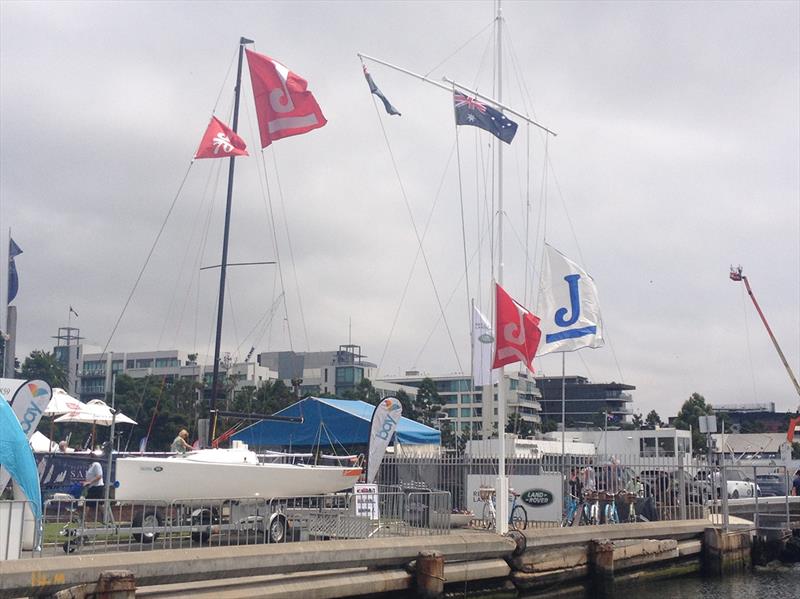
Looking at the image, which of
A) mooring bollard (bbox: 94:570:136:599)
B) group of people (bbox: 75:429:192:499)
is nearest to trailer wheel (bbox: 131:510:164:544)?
group of people (bbox: 75:429:192:499)

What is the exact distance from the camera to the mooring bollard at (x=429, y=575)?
59.9 feet

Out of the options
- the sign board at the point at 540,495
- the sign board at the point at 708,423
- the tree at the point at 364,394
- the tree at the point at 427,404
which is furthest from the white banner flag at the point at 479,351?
the tree at the point at 427,404

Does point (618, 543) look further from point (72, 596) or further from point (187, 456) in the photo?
point (72, 596)

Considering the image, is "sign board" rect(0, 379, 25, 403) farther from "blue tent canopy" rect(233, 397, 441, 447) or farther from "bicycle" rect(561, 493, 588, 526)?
"bicycle" rect(561, 493, 588, 526)

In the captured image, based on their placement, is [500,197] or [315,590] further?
[500,197]

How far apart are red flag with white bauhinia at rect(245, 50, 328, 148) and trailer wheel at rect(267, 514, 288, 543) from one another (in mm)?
11158

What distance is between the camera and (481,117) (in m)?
23.2

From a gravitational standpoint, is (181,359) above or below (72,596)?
above

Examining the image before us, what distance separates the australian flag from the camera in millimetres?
23156

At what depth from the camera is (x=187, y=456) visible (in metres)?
20.4

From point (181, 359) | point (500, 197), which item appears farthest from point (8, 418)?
point (181, 359)

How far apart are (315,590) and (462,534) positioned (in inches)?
192

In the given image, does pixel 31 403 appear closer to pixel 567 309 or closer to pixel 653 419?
pixel 567 309

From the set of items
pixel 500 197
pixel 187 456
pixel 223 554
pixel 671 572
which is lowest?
pixel 671 572
